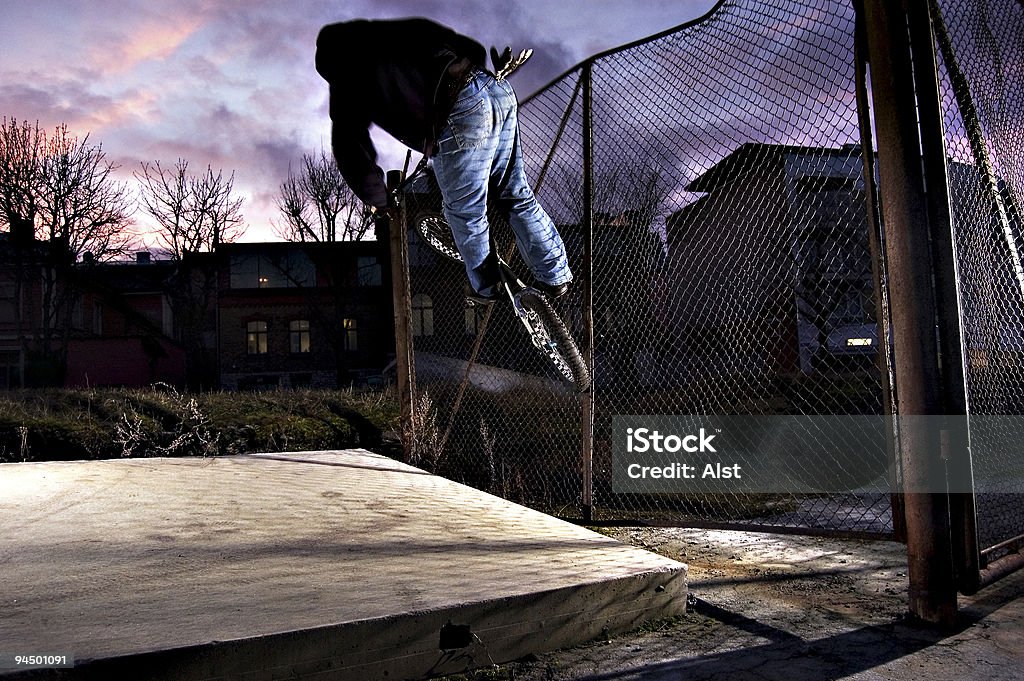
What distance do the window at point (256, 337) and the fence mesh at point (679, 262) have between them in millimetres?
19928

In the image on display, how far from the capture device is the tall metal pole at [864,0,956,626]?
7.18ft

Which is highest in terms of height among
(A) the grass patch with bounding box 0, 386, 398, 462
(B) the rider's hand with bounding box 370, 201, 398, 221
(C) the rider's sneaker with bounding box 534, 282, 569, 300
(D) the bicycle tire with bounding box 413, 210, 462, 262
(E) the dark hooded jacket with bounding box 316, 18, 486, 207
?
(E) the dark hooded jacket with bounding box 316, 18, 486, 207

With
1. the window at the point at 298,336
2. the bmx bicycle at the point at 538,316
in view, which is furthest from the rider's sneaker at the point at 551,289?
the window at the point at 298,336

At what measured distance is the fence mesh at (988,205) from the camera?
9.29ft

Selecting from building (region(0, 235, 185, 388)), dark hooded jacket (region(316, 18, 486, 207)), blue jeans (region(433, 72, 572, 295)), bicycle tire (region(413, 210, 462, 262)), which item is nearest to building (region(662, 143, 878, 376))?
blue jeans (region(433, 72, 572, 295))

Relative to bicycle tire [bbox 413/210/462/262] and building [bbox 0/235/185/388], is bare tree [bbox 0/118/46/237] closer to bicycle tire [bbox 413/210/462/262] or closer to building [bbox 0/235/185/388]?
building [bbox 0/235/185/388]

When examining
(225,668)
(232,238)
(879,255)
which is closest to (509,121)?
(879,255)

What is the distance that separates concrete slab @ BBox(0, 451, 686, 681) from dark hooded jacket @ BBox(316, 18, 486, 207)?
6.29ft

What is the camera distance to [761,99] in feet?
11.1

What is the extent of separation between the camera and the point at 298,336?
25094 mm

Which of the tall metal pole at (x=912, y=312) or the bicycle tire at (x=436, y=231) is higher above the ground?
the bicycle tire at (x=436, y=231)

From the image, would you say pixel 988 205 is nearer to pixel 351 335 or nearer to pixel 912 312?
pixel 912 312

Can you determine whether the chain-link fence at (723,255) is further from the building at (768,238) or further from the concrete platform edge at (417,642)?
the concrete platform edge at (417,642)

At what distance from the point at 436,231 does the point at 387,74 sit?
5.01 feet
